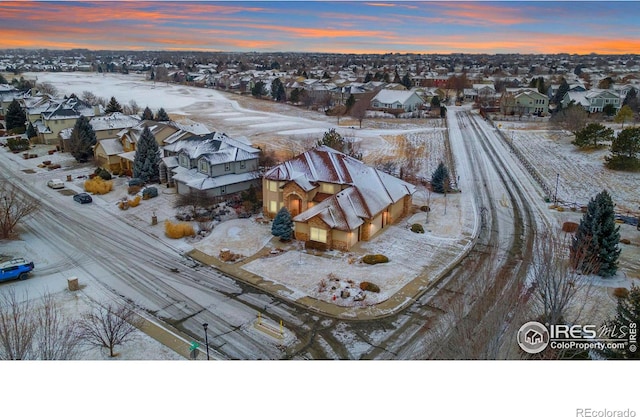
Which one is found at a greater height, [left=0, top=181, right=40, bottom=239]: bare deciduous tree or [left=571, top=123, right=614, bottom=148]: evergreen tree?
[left=571, top=123, right=614, bottom=148]: evergreen tree

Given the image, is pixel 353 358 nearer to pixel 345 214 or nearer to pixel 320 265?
pixel 320 265

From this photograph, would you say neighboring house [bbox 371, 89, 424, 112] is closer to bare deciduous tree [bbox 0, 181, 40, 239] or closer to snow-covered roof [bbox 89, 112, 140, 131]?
snow-covered roof [bbox 89, 112, 140, 131]

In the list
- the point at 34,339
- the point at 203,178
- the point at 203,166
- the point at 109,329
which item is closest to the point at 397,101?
the point at 203,166

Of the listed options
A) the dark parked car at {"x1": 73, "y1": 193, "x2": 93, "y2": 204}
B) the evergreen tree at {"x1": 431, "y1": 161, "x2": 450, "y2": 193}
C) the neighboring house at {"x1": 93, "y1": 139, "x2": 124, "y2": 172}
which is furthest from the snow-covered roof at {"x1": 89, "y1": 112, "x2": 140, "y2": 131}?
the evergreen tree at {"x1": 431, "y1": 161, "x2": 450, "y2": 193}

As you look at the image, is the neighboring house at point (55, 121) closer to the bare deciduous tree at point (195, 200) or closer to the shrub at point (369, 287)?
the bare deciduous tree at point (195, 200)

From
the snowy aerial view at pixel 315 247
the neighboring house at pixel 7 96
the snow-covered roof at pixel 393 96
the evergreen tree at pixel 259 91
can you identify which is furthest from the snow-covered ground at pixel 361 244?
the evergreen tree at pixel 259 91

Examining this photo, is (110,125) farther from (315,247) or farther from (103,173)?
(315,247)
